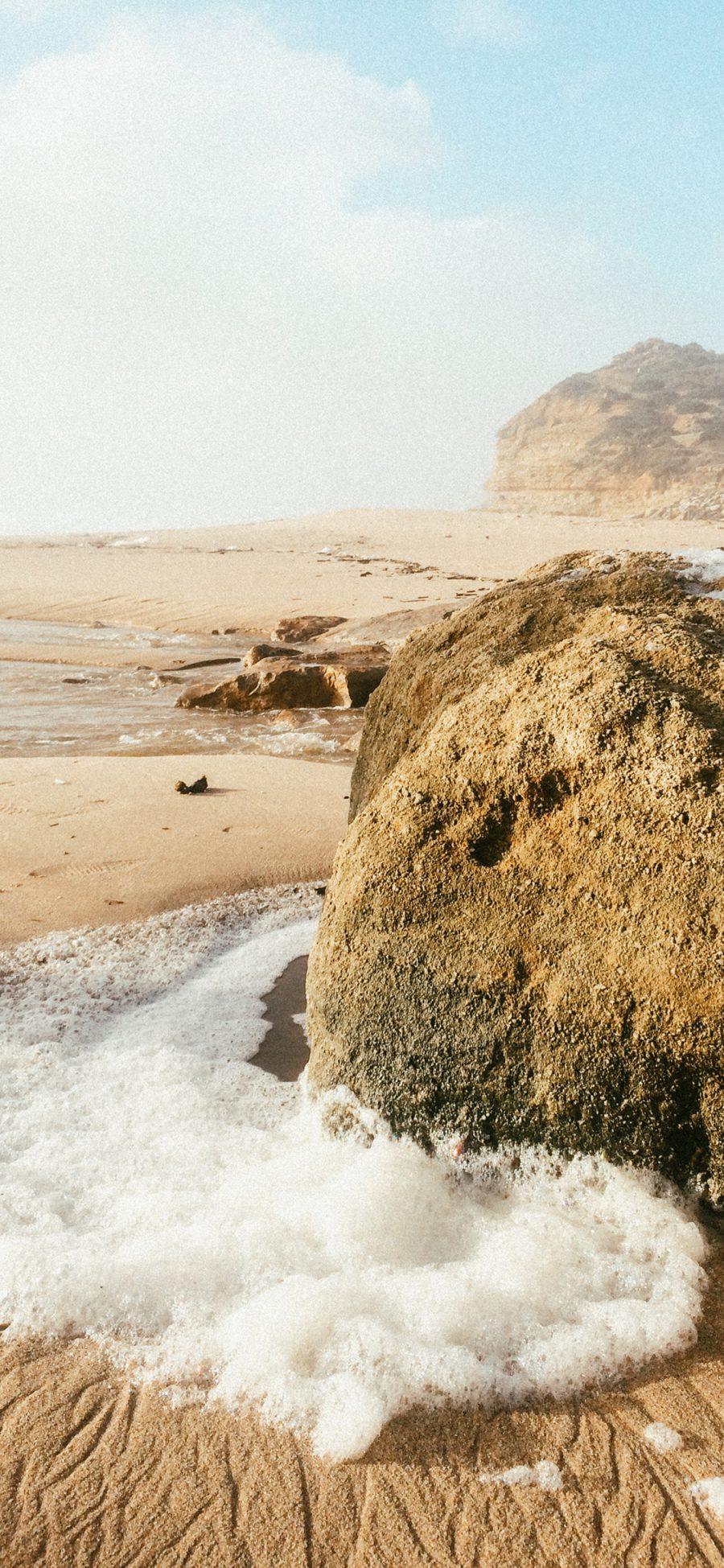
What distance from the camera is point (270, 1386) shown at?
6.44ft

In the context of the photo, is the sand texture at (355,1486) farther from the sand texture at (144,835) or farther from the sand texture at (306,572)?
the sand texture at (306,572)

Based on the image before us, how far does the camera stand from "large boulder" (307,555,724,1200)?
88.6 inches

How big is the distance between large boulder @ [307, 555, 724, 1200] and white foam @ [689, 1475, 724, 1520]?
61cm

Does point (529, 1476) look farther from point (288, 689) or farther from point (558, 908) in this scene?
point (288, 689)

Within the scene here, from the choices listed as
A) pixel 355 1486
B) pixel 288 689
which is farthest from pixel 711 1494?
pixel 288 689

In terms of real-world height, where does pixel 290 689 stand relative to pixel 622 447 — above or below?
below

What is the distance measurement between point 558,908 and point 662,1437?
3.52ft

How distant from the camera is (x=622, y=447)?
156 ft

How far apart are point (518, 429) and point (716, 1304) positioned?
60.7m

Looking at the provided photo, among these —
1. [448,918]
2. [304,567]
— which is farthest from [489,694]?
[304,567]

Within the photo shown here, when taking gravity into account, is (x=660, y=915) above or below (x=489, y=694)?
below

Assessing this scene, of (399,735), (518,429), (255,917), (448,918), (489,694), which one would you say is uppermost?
(518,429)

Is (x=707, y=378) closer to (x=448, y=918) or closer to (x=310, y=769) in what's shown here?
(x=310, y=769)

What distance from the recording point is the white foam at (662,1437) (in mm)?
1810
